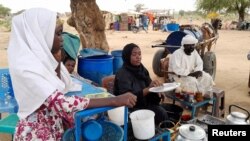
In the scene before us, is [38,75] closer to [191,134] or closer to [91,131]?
[91,131]

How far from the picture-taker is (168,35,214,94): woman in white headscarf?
4.40 meters

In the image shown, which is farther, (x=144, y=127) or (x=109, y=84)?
(x=109, y=84)

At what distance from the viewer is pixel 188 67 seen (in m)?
4.64

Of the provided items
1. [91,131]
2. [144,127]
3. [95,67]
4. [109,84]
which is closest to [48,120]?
[91,131]

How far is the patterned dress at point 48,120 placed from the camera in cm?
151

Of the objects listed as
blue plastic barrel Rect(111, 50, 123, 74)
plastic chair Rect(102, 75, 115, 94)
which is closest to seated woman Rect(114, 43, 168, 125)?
plastic chair Rect(102, 75, 115, 94)

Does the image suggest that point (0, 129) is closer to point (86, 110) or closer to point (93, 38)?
point (86, 110)

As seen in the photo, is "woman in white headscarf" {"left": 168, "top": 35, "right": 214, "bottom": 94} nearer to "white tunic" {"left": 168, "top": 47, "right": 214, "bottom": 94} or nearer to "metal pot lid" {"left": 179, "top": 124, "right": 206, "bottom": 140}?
"white tunic" {"left": 168, "top": 47, "right": 214, "bottom": 94}

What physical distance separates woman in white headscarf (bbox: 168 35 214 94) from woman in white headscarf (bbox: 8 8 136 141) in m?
2.95

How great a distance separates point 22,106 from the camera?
1.57 m

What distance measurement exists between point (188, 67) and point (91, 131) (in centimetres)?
316

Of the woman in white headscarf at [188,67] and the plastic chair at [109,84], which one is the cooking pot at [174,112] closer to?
the woman in white headscarf at [188,67]

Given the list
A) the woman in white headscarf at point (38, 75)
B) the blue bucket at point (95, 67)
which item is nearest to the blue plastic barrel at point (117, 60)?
the blue bucket at point (95, 67)

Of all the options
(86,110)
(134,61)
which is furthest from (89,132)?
(134,61)
